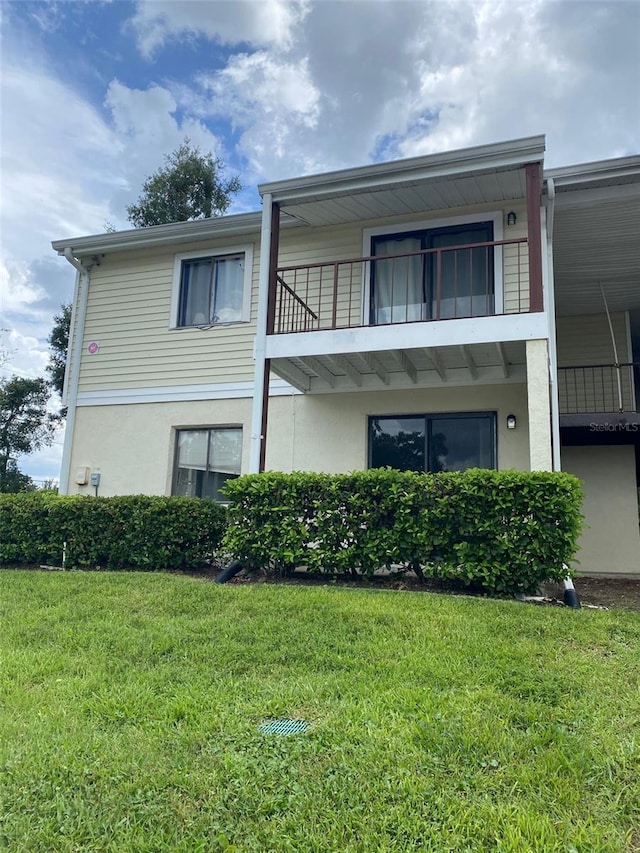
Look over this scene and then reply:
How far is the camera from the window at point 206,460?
9602mm

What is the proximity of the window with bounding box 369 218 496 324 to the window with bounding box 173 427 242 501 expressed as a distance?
2.97 meters

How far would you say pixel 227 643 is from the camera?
408cm

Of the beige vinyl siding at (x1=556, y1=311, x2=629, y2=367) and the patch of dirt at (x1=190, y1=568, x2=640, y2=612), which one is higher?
the beige vinyl siding at (x1=556, y1=311, x2=629, y2=367)

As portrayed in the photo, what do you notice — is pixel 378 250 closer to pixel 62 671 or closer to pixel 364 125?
pixel 364 125

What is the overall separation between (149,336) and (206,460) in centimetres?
241

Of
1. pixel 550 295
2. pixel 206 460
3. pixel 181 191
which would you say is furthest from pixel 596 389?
pixel 181 191

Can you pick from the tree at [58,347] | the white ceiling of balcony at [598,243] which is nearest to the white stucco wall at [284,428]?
the white ceiling of balcony at [598,243]

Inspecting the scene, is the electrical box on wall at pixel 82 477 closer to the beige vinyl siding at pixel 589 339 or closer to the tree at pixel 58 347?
the beige vinyl siding at pixel 589 339

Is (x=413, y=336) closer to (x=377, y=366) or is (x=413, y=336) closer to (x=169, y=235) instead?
(x=377, y=366)

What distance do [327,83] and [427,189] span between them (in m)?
3.96

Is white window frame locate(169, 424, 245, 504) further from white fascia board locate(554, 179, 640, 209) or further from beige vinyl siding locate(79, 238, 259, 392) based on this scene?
white fascia board locate(554, 179, 640, 209)

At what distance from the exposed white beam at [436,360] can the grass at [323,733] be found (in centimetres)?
371

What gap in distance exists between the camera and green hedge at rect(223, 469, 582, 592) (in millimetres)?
5727

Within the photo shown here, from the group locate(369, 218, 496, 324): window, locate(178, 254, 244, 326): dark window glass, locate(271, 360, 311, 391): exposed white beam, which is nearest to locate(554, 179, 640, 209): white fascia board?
locate(369, 218, 496, 324): window
